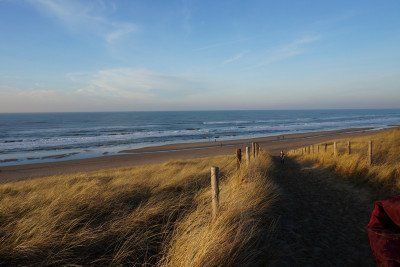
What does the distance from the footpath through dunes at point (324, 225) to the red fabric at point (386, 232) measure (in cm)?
192

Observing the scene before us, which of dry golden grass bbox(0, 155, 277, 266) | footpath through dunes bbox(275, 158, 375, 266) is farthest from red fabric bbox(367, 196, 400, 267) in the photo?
footpath through dunes bbox(275, 158, 375, 266)

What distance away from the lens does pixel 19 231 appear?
15.0ft

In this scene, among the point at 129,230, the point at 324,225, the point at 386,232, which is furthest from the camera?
the point at 324,225

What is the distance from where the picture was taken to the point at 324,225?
6508mm

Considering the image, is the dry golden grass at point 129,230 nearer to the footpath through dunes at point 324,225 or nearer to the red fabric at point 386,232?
the footpath through dunes at point 324,225

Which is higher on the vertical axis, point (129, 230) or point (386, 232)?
point (386, 232)

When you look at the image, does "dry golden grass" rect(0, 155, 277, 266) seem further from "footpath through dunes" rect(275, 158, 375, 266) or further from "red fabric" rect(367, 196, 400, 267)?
"red fabric" rect(367, 196, 400, 267)

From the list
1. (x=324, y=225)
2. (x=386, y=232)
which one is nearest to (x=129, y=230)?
(x=386, y=232)

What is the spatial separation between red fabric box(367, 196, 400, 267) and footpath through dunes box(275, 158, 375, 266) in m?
1.92

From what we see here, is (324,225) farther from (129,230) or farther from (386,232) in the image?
(386,232)

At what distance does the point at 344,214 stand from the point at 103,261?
497 cm

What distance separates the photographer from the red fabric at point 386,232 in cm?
287

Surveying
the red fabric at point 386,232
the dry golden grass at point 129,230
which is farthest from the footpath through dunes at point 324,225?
the red fabric at point 386,232

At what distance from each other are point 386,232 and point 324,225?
148 inches
